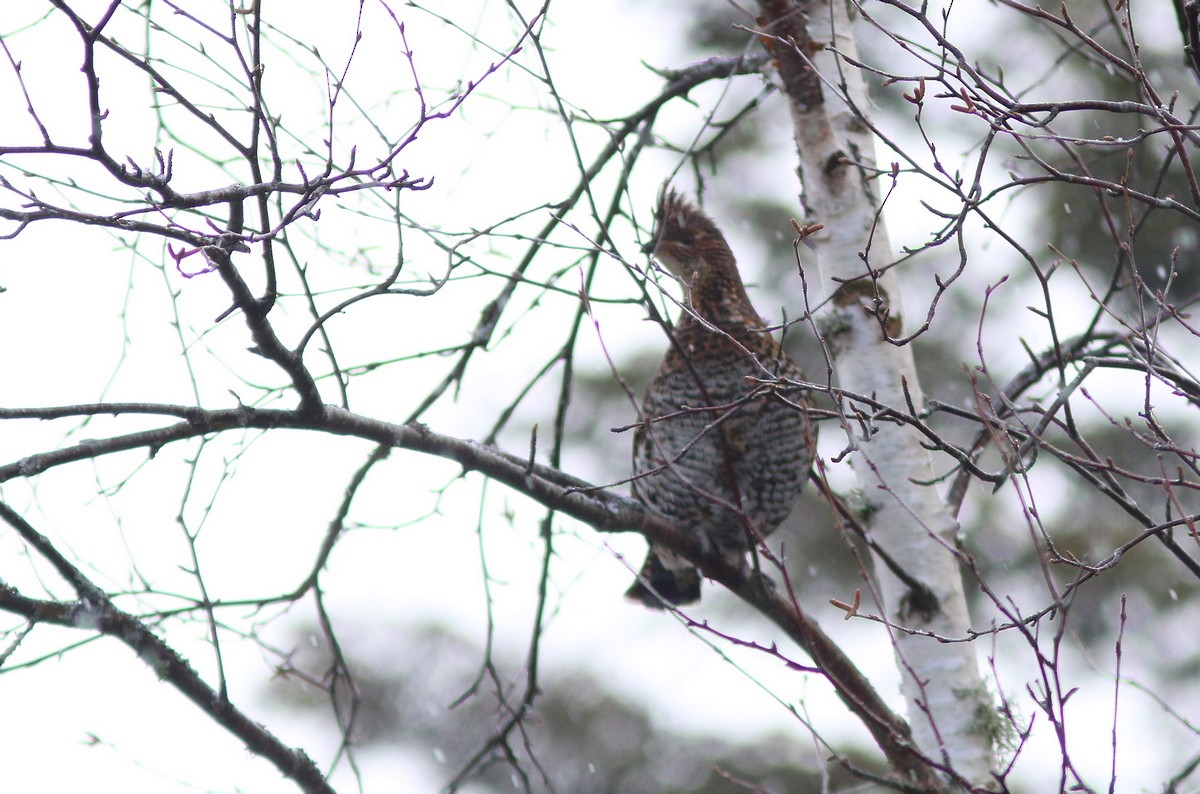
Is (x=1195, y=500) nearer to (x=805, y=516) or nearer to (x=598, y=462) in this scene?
(x=805, y=516)

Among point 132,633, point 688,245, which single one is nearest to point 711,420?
point 688,245

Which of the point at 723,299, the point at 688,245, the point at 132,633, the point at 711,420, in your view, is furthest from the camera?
the point at 688,245

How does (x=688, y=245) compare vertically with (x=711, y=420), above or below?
above

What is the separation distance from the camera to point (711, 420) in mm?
4008

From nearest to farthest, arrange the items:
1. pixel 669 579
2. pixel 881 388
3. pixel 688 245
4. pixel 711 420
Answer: pixel 881 388, pixel 711 420, pixel 688 245, pixel 669 579

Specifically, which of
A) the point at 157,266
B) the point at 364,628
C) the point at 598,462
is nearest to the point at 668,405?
the point at 157,266

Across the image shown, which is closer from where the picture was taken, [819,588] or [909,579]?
[909,579]

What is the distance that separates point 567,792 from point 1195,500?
18.9 ft

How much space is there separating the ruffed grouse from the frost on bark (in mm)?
369

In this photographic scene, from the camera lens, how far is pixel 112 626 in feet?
7.83

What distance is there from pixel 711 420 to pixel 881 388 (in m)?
0.66

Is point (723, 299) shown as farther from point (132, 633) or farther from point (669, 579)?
point (132, 633)

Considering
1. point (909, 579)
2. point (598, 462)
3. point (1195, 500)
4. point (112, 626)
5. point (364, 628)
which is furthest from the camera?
point (364, 628)

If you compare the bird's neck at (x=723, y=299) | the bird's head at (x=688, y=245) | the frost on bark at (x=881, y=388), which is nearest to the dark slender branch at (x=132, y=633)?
the frost on bark at (x=881, y=388)
